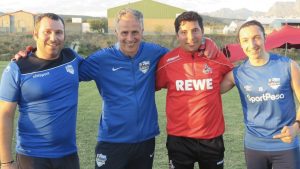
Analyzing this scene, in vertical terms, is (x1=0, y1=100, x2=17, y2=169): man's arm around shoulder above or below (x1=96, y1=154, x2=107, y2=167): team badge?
above

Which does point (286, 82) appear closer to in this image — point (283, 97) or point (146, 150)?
point (283, 97)

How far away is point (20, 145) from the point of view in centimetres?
380

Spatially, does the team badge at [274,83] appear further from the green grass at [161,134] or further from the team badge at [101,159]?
the green grass at [161,134]

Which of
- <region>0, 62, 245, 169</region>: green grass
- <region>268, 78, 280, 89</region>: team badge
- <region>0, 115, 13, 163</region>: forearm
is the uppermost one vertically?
<region>268, 78, 280, 89</region>: team badge

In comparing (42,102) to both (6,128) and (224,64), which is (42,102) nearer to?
(6,128)

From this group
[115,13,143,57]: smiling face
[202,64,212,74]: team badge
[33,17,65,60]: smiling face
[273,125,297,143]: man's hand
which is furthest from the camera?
[202,64,212,74]: team badge

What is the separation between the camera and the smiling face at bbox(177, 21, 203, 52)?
13.6 feet

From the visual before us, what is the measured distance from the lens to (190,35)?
4.14m

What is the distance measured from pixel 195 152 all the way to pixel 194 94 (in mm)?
554

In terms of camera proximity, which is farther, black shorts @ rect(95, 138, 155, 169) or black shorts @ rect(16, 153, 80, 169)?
black shorts @ rect(95, 138, 155, 169)

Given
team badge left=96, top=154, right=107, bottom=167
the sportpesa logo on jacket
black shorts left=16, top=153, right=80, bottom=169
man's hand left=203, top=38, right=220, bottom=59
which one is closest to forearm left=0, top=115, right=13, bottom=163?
black shorts left=16, top=153, right=80, bottom=169

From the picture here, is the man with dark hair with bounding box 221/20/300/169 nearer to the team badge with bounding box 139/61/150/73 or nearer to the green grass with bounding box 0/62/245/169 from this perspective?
the team badge with bounding box 139/61/150/73

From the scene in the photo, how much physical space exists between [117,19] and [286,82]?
5.41ft

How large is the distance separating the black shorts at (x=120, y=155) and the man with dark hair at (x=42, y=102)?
0.39 metres
